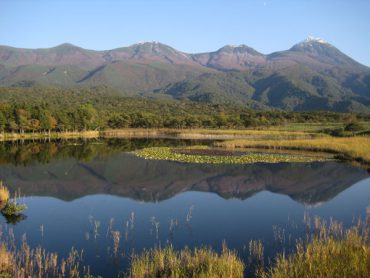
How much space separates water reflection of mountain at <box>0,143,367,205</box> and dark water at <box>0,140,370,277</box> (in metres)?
0.10

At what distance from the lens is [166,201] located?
35.9 metres

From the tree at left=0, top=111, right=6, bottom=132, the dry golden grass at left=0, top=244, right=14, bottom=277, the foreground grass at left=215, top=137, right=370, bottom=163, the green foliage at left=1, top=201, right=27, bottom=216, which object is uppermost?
the tree at left=0, top=111, right=6, bottom=132

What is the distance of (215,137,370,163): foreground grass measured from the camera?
199 ft

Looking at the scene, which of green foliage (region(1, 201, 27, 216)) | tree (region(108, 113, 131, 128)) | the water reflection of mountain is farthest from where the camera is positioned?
tree (region(108, 113, 131, 128))

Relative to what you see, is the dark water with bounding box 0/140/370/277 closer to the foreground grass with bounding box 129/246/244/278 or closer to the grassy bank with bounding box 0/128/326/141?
the foreground grass with bounding box 129/246/244/278

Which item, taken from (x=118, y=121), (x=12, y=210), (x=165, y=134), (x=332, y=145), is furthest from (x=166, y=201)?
(x=118, y=121)

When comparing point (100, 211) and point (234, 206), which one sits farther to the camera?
point (234, 206)

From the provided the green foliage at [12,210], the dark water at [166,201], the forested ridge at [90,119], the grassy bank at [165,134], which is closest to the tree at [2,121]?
the forested ridge at [90,119]

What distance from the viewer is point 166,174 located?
49969 millimetres

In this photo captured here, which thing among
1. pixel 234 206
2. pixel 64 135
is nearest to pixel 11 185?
pixel 234 206

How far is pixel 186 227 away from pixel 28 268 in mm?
11299

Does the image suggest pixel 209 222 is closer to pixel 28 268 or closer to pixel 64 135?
pixel 28 268

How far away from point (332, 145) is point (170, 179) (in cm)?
3722

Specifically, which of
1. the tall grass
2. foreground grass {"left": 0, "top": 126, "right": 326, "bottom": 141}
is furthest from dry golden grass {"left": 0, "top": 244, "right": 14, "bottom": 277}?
foreground grass {"left": 0, "top": 126, "right": 326, "bottom": 141}
